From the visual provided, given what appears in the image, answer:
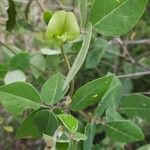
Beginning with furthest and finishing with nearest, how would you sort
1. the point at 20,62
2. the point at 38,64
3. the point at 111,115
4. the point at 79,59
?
the point at 38,64 < the point at 20,62 < the point at 111,115 < the point at 79,59

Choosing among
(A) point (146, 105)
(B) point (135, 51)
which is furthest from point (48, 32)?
(B) point (135, 51)

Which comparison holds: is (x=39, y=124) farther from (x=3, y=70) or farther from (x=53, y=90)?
(x=3, y=70)

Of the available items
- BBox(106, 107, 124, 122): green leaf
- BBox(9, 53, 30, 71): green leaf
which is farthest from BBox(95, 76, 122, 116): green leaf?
BBox(9, 53, 30, 71): green leaf

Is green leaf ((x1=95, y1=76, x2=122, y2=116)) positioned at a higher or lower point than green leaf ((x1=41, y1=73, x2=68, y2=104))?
lower

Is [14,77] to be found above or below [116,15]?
below

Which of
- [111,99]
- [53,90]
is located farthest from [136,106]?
[53,90]

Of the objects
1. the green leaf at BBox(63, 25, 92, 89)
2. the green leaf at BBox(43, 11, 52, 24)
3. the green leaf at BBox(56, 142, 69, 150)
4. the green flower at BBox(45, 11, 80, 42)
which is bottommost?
the green leaf at BBox(56, 142, 69, 150)

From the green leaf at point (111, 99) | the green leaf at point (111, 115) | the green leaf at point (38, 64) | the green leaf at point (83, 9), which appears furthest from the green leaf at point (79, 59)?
the green leaf at point (38, 64)

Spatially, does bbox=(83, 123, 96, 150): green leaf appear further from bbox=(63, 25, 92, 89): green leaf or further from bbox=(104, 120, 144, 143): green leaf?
bbox=(63, 25, 92, 89): green leaf
